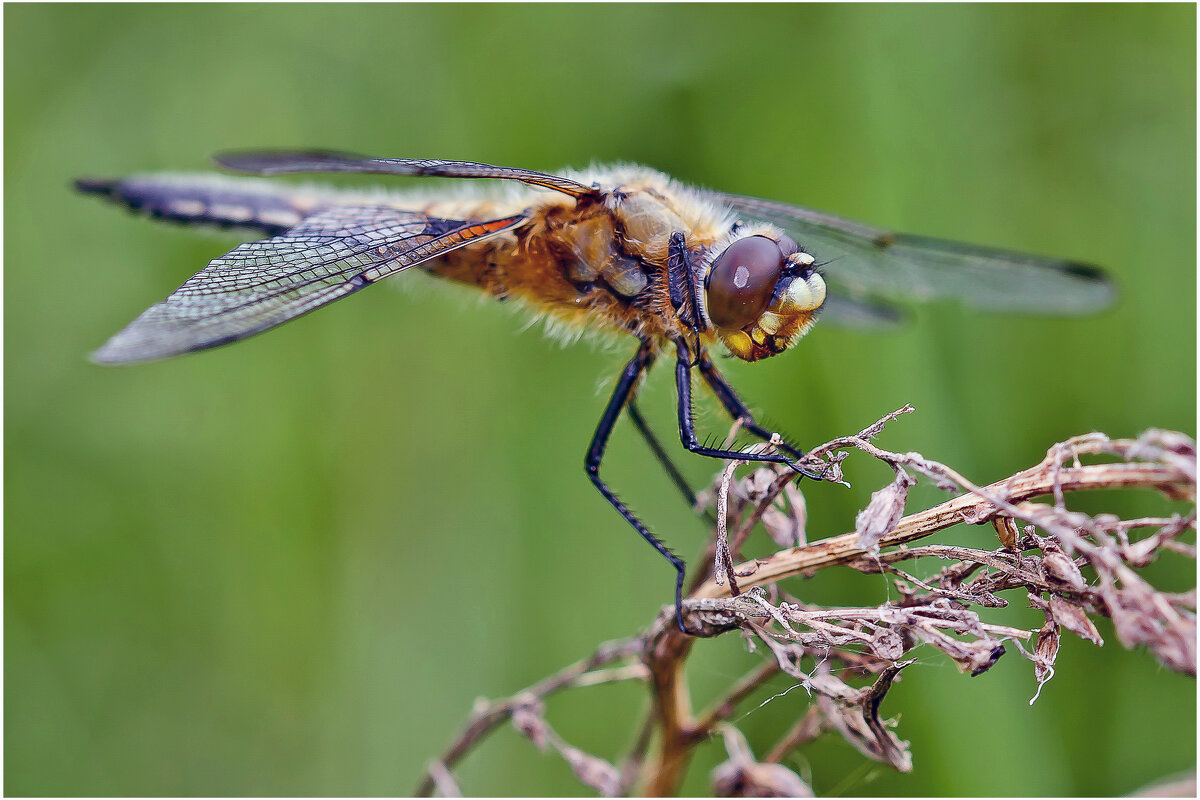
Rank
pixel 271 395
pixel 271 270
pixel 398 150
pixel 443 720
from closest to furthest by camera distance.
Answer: pixel 271 270
pixel 443 720
pixel 271 395
pixel 398 150

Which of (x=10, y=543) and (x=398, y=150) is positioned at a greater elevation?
(x=398, y=150)

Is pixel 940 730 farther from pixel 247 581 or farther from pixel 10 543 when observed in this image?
pixel 10 543

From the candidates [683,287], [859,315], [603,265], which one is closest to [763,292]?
[683,287]

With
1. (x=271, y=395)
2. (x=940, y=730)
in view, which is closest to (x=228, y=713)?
(x=271, y=395)

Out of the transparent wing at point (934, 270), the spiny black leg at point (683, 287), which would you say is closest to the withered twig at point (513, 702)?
the spiny black leg at point (683, 287)

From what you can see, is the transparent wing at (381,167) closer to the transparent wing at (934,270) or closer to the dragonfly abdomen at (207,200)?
the dragonfly abdomen at (207,200)

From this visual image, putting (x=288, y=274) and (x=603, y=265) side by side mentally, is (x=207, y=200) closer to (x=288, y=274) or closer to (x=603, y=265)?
(x=288, y=274)

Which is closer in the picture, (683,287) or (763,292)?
(763,292)
